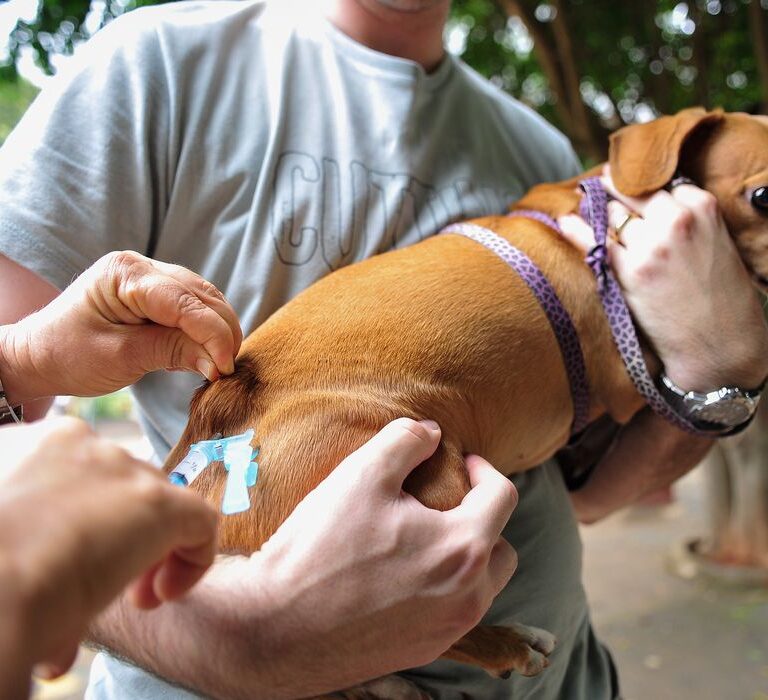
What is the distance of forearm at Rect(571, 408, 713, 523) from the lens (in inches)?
70.6

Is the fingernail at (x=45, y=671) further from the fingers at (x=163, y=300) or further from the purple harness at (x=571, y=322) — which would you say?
the purple harness at (x=571, y=322)

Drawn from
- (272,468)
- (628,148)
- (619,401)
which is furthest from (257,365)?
(628,148)

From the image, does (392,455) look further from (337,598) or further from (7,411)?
(7,411)

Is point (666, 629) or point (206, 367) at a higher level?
point (206, 367)

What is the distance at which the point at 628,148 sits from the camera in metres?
1.70

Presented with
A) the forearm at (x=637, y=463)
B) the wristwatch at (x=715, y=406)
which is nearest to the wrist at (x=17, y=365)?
the wristwatch at (x=715, y=406)

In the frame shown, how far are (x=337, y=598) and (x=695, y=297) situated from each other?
3.41ft

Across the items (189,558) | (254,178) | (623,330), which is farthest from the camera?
(623,330)

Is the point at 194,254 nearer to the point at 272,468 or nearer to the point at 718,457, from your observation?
the point at 272,468

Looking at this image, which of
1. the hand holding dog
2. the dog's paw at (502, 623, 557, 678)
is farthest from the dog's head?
the dog's paw at (502, 623, 557, 678)

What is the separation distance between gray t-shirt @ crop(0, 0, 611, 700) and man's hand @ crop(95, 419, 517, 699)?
0.35 meters

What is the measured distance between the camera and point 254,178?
4.61 ft

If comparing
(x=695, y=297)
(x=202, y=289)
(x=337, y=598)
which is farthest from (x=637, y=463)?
(x=202, y=289)

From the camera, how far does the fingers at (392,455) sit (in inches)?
38.2
